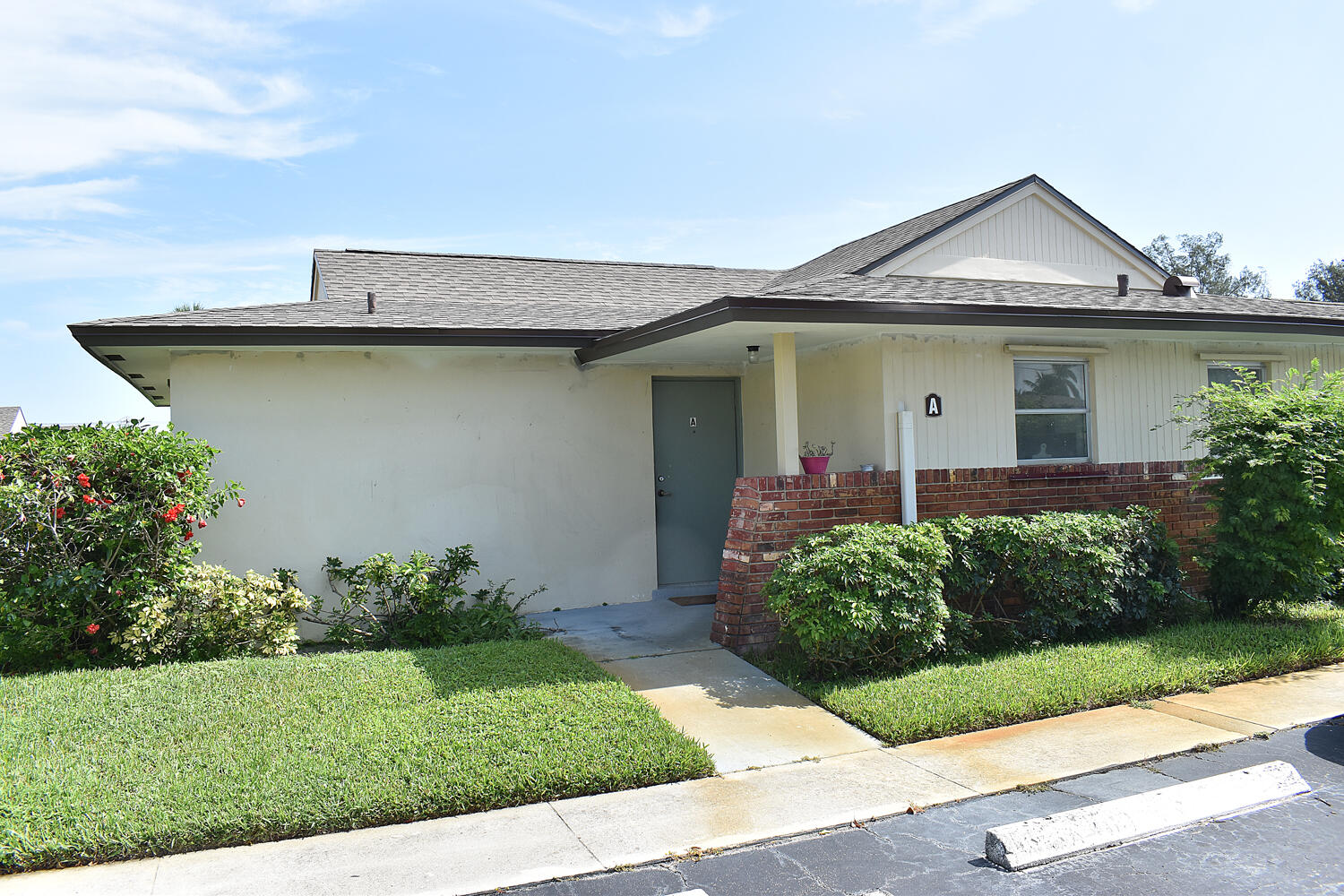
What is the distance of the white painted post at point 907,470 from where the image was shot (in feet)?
26.0

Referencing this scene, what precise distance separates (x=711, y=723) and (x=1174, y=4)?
9.19 m

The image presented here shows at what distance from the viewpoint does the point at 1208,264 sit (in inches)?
2247

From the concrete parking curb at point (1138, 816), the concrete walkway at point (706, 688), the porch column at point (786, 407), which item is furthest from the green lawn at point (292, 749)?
the porch column at point (786, 407)

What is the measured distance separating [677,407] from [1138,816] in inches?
265

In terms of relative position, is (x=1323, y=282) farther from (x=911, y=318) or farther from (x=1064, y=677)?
(x=1064, y=677)

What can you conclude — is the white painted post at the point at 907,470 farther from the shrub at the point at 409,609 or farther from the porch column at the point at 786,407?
the shrub at the point at 409,609

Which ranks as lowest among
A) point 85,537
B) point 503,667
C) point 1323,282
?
point 503,667

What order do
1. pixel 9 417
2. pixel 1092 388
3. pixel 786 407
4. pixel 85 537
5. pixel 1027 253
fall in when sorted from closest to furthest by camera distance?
pixel 85 537, pixel 786 407, pixel 1092 388, pixel 1027 253, pixel 9 417

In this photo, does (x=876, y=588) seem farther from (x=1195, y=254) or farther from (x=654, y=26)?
(x=1195, y=254)

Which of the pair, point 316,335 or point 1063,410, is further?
point 1063,410

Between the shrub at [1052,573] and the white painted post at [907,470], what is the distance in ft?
1.67

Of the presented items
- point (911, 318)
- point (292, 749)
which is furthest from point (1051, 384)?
point (292, 749)

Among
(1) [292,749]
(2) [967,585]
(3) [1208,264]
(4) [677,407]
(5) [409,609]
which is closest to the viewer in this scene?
(1) [292,749]

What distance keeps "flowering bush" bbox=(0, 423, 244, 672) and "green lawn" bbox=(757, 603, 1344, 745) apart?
4.88 m
